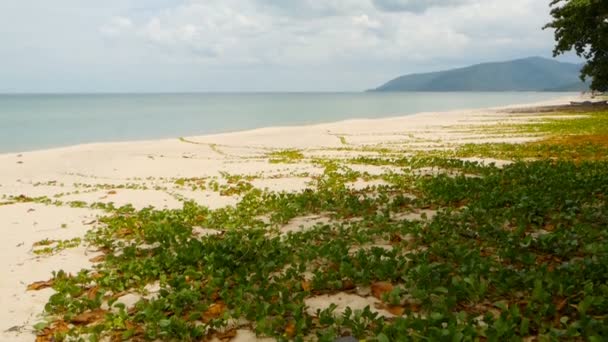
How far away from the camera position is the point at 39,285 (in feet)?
25.0

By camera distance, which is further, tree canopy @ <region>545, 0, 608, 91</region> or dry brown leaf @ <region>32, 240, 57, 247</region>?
tree canopy @ <region>545, 0, 608, 91</region>

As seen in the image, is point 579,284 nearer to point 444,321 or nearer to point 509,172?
point 444,321

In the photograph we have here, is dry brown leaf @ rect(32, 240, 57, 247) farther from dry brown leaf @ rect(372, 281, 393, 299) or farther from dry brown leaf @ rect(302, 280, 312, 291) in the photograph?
dry brown leaf @ rect(372, 281, 393, 299)

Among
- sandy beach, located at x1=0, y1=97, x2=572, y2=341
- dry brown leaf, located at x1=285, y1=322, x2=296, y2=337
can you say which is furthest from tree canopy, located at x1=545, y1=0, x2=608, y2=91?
dry brown leaf, located at x1=285, y1=322, x2=296, y2=337

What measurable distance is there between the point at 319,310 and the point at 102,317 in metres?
2.93

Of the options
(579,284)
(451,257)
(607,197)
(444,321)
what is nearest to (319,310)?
(444,321)

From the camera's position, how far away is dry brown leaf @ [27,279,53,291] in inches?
296

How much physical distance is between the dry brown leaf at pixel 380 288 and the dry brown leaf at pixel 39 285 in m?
5.19

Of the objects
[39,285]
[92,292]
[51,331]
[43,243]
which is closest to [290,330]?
[51,331]

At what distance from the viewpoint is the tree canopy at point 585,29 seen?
106ft

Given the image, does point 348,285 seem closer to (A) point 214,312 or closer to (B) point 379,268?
(B) point 379,268

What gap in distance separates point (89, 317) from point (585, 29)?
137 ft

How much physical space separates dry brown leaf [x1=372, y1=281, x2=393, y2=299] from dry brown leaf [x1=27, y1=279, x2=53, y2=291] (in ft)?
17.0

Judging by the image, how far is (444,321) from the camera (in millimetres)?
5367
